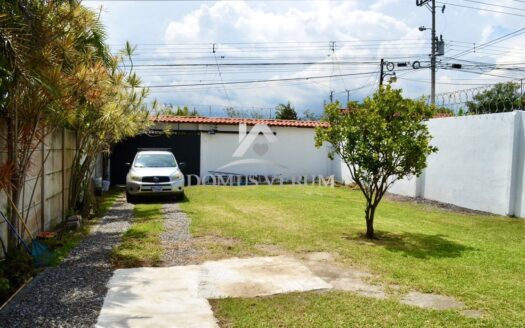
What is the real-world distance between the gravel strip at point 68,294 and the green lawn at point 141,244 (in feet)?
0.65

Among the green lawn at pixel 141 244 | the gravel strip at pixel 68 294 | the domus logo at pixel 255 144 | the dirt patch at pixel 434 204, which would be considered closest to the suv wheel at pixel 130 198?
the green lawn at pixel 141 244

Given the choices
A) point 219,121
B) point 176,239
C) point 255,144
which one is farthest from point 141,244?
point 255,144

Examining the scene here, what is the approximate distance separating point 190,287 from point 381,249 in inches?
133

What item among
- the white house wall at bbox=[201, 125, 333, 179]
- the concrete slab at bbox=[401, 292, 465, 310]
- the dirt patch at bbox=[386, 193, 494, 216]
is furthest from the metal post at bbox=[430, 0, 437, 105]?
the concrete slab at bbox=[401, 292, 465, 310]

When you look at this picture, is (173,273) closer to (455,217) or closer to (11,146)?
(11,146)

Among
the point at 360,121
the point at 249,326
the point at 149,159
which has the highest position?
the point at 360,121

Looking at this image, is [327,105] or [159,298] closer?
[159,298]

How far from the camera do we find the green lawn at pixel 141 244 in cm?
612

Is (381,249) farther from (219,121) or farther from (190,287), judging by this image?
(219,121)

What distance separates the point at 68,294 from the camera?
4.71 m

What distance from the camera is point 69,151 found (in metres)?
9.94

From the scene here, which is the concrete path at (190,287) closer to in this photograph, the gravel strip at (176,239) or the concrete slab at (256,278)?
the concrete slab at (256,278)

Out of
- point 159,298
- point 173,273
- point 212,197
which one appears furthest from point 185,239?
point 212,197

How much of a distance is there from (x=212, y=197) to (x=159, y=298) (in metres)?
9.09
